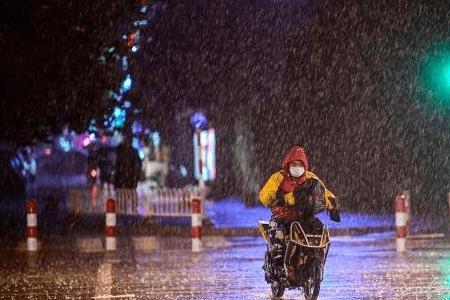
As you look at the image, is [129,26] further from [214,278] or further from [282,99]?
[214,278]

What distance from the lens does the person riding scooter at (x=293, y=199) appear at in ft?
36.9

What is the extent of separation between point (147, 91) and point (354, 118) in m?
5.80

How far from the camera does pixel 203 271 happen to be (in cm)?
1497

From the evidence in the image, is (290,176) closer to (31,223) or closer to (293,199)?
(293,199)

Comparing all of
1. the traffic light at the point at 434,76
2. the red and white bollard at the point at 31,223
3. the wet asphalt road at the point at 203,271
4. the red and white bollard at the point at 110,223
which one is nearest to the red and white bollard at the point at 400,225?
the wet asphalt road at the point at 203,271

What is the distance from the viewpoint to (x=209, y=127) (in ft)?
123

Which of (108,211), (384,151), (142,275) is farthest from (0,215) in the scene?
(142,275)

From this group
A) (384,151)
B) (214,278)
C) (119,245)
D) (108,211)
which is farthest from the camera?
(384,151)

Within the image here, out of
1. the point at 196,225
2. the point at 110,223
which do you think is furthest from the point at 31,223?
the point at 196,225

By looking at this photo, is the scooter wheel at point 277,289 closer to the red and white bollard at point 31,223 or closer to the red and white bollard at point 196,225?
the red and white bollard at point 196,225

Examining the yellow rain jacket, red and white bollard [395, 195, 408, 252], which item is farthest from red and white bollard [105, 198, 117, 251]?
the yellow rain jacket

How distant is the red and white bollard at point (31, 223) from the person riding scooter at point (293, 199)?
804cm

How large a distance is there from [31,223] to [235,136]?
58.5 ft

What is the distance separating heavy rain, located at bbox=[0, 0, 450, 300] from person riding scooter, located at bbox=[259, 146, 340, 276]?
2 cm
